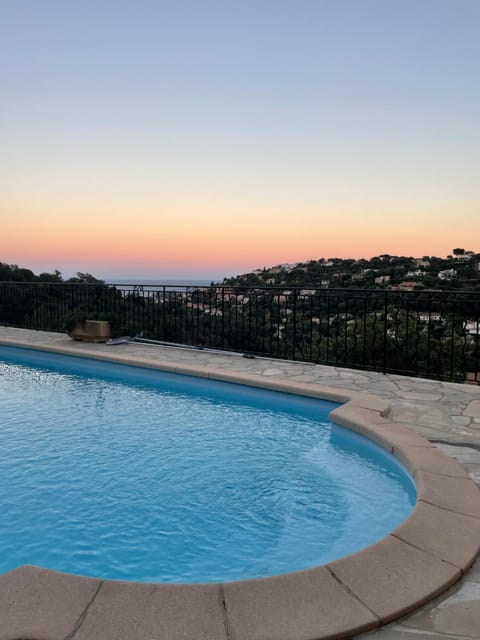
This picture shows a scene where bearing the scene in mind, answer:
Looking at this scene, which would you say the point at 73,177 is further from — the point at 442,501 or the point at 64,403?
the point at 442,501

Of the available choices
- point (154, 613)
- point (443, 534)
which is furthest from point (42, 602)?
point (443, 534)

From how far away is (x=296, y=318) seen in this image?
6.68 m

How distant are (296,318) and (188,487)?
13.5ft

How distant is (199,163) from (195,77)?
200 centimetres

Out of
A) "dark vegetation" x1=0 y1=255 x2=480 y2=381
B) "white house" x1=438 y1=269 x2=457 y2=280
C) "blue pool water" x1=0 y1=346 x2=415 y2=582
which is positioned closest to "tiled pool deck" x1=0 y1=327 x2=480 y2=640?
"blue pool water" x1=0 y1=346 x2=415 y2=582

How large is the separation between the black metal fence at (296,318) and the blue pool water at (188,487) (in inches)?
74.7

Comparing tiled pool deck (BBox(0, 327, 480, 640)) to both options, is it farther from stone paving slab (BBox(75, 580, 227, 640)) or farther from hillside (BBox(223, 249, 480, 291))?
hillside (BBox(223, 249, 480, 291))

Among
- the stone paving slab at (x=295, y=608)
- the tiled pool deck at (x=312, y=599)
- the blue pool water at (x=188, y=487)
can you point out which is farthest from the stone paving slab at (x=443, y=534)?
the stone paving slab at (x=295, y=608)

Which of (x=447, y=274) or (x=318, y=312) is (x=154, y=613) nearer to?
(x=318, y=312)

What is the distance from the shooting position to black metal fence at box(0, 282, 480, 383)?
218 inches

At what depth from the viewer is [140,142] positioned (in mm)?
9680

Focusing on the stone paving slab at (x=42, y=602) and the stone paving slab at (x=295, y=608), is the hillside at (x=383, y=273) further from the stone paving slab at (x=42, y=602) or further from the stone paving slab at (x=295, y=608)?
the stone paving slab at (x=42, y=602)

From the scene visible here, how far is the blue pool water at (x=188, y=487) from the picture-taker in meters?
2.26

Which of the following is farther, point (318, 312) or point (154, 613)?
point (318, 312)
